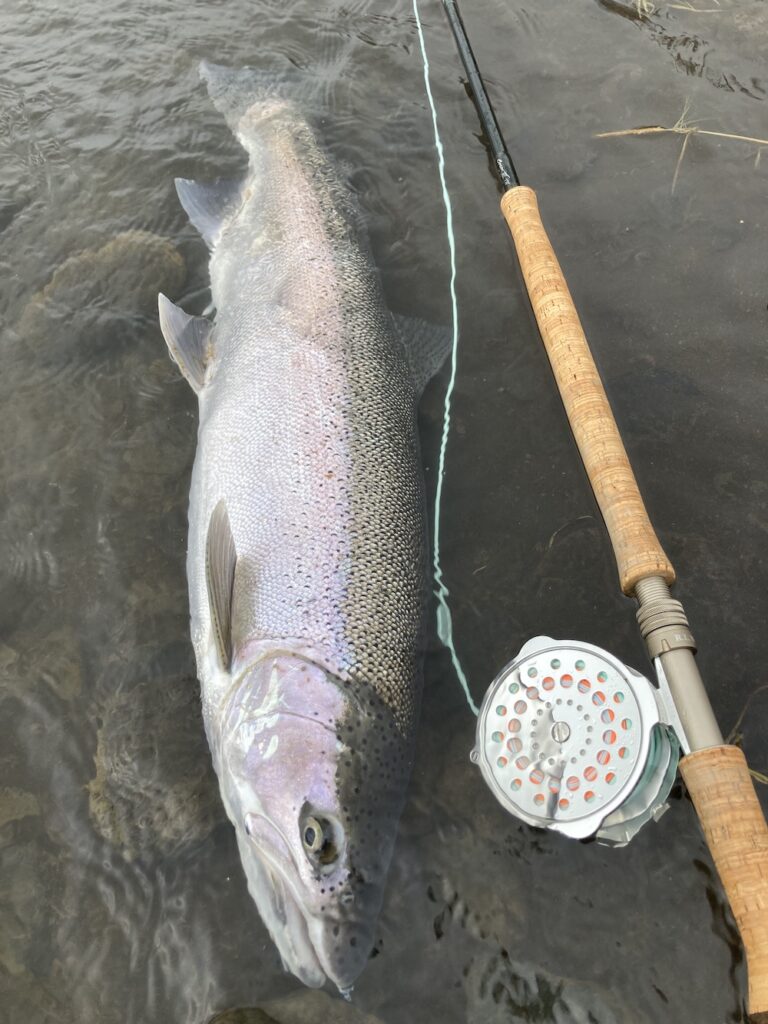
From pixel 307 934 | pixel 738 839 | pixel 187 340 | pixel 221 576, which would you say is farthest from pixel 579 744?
pixel 187 340

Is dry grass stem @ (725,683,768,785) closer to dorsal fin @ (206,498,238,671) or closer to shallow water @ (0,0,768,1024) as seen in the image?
shallow water @ (0,0,768,1024)

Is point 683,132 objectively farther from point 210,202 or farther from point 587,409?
point 210,202

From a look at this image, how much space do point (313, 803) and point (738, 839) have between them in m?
1.19

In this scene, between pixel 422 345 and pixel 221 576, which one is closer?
pixel 221 576

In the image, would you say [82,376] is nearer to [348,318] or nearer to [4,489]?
[4,489]

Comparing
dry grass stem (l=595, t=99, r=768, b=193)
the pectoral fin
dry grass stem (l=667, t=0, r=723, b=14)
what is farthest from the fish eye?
dry grass stem (l=667, t=0, r=723, b=14)

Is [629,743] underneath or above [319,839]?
above

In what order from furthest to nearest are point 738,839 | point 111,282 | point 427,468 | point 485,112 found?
1. point 111,282
2. point 485,112
3. point 427,468
4. point 738,839

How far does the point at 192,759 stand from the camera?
267 cm

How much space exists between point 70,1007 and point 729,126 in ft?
17.1

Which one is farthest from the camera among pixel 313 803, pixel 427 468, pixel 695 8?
pixel 695 8

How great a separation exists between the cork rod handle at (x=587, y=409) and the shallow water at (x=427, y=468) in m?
0.56

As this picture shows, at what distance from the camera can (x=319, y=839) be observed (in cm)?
216

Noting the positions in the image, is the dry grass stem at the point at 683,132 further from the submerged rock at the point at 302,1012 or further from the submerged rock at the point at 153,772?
the submerged rock at the point at 302,1012
